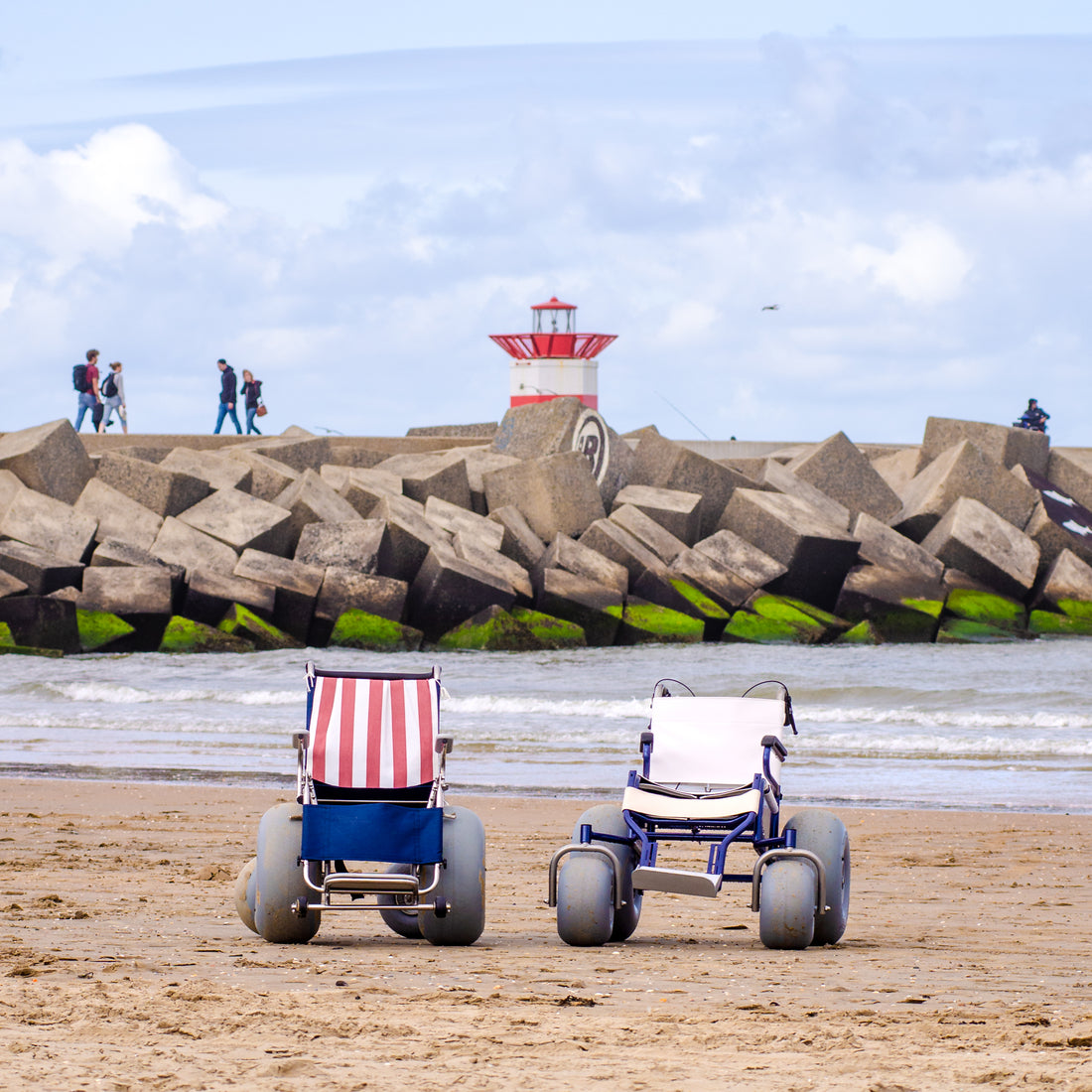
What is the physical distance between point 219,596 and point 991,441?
43.2 ft

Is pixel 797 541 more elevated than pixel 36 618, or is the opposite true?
pixel 797 541

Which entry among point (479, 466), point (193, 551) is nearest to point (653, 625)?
point (479, 466)

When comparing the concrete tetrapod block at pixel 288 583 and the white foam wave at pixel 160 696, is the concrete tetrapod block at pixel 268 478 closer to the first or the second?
the concrete tetrapod block at pixel 288 583

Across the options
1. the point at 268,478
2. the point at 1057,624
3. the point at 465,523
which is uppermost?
the point at 268,478

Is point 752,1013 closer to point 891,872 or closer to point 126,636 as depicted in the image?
point 891,872

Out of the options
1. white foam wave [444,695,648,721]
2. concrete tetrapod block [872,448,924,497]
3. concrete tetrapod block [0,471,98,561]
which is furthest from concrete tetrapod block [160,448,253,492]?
concrete tetrapod block [872,448,924,497]

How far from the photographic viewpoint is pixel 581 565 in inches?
792

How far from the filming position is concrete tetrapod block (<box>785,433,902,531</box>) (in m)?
24.0

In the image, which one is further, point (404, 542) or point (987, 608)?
point (987, 608)

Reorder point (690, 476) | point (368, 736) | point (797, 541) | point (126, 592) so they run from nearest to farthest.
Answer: point (368, 736), point (126, 592), point (797, 541), point (690, 476)

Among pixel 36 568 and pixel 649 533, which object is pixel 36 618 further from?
pixel 649 533

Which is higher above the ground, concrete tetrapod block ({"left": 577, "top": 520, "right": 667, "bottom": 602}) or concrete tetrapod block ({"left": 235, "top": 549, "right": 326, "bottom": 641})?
concrete tetrapod block ({"left": 577, "top": 520, "right": 667, "bottom": 602})

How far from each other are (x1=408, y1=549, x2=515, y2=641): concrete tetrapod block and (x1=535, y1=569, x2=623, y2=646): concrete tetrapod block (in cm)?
54

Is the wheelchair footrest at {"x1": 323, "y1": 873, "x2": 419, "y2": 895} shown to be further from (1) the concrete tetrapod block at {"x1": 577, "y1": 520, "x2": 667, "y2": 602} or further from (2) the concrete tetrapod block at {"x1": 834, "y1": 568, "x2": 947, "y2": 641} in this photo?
(2) the concrete tetrapod block at {"x1": 834, "y1": 568, "x2": 947, "y2": 641}
